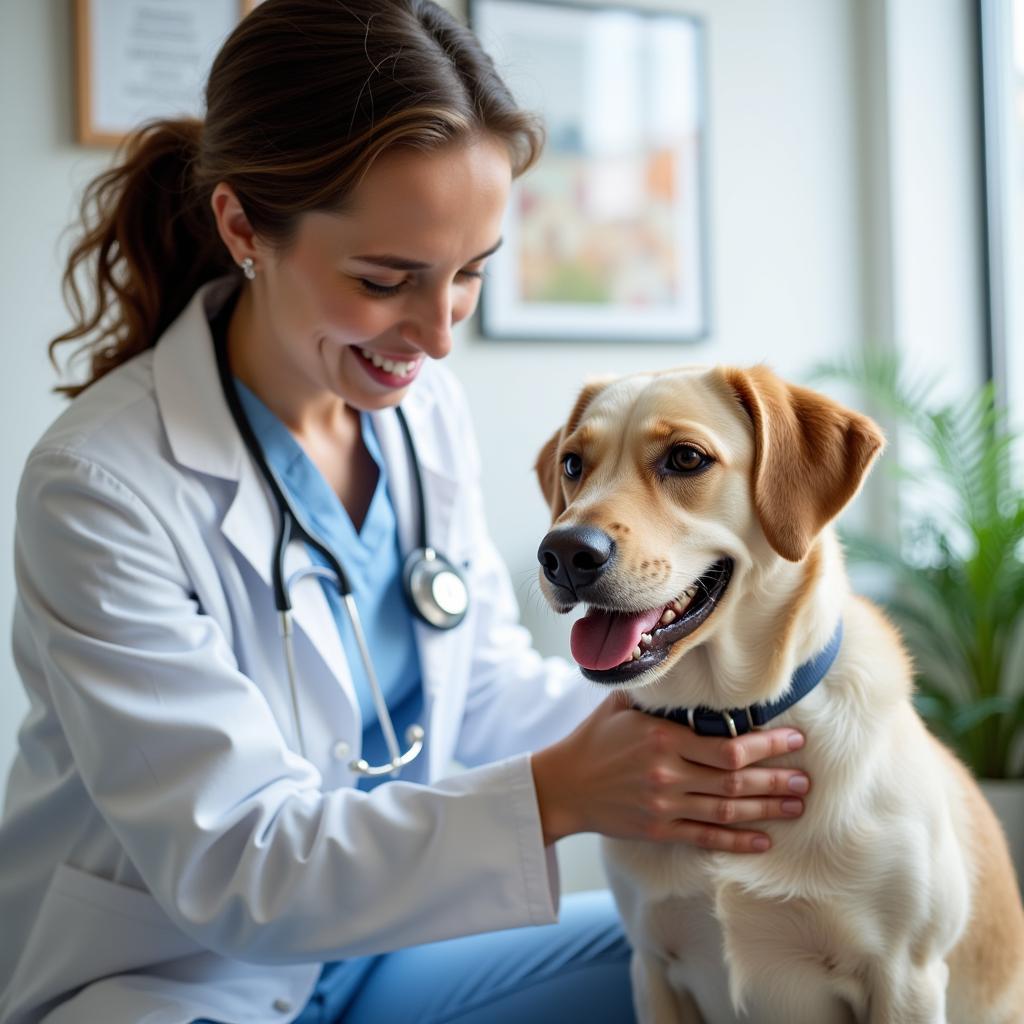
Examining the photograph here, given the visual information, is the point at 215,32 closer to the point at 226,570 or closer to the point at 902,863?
the point at 226,570

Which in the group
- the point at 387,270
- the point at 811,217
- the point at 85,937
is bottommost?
the point at 85,937

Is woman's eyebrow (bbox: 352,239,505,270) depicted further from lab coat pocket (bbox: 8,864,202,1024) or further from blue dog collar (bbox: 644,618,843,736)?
lab coat pocket (bbox: 8,864,202,1024)

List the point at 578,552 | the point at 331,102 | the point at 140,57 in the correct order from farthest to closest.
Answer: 1. the point at 140,57
2. the point at 331,102
3. the point at 578,552

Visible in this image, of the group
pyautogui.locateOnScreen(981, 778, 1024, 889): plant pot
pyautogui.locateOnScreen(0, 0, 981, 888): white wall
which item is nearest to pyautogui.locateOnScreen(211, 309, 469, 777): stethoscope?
pyautogui.locateOnScreen(0, 0, 981, 888): white wall

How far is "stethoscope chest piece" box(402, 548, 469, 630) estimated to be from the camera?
145 centimetres

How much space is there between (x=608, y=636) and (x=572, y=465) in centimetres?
25

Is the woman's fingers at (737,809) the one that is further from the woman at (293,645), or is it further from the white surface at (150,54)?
the white surface at (150,54)

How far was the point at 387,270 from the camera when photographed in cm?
127

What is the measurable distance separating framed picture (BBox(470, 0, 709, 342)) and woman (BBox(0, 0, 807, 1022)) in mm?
1143

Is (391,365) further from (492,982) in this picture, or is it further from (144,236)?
(492,982)

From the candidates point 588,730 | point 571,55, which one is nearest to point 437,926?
point 588,730

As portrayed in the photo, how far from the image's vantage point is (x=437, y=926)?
3.81ft

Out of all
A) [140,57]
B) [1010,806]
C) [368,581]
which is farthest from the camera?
[1010,806]

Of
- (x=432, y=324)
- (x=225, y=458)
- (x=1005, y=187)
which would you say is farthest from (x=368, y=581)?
(x=1005, y=187)
